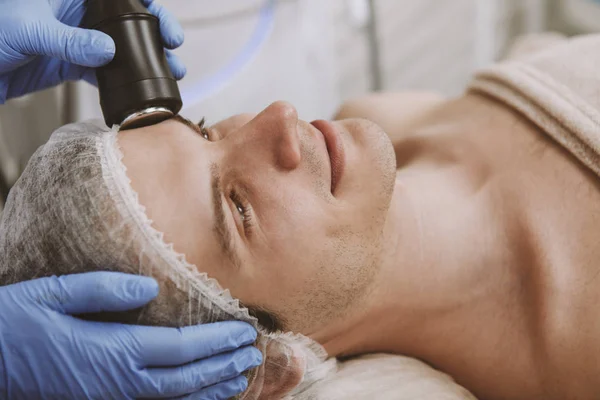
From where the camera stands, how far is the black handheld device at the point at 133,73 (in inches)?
39.6

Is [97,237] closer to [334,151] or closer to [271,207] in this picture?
[271,207]

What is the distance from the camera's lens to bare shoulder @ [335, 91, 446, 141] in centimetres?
163

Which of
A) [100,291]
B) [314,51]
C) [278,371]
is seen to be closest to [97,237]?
[100,291]

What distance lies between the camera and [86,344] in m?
0.88

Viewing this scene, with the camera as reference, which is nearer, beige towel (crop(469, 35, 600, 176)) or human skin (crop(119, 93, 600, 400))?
human skin (crop(119, 93, 600, 400))

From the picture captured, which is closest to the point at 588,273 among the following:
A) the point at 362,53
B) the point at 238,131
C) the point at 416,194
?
the point at 416,194

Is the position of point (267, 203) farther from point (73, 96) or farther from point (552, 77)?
point (73, 96)

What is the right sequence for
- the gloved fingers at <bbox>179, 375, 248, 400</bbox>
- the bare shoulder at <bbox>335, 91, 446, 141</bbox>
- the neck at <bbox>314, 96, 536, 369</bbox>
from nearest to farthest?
the gloved fingers at <bbox>179, 375, 248, 400</bbox>
the neck at <bbox>314, 96, 536, 369</bbox>
the bare shoulder at <bbox>335, 91, 446, 141</bbox>

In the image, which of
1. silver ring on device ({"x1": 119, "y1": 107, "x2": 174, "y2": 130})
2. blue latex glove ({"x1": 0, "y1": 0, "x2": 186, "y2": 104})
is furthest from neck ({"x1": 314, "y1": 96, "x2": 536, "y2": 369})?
blue latex glove ({"x1": 0, "y1": 0, "x2": 186, "y2": 104})

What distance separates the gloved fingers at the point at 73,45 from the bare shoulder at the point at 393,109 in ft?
2.73

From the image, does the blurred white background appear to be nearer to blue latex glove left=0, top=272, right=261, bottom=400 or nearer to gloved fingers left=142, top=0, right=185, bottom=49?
gloved fingers left=142, top=0, right=185, bottom=49

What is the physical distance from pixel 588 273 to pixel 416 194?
398 mm

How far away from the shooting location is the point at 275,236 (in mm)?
979

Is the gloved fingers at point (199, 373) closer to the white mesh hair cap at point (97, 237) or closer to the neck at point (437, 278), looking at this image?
the white mesh hair cap at point (97, 237)
